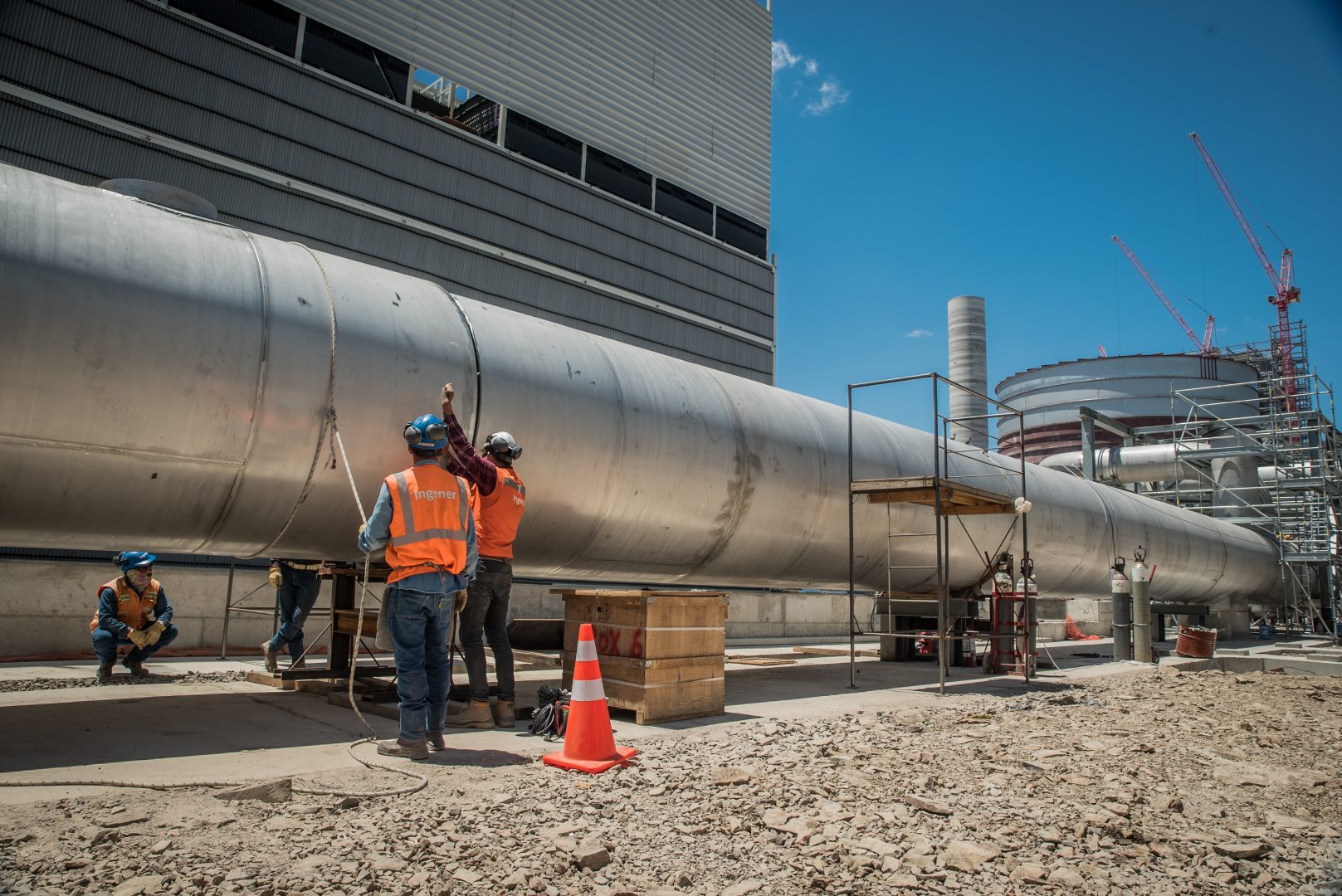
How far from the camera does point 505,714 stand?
220 inches

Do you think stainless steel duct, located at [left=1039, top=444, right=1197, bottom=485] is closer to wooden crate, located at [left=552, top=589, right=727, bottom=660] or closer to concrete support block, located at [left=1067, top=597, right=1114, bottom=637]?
concrete support block, located at [left=1067, top=597, right=1114, bottom=637]

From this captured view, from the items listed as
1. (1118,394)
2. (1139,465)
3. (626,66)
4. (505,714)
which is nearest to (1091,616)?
(1139,465)

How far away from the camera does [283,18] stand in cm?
1691

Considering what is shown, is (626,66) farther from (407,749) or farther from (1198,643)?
(407,749)

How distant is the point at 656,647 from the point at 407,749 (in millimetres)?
1804

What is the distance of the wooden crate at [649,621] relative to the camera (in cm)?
570

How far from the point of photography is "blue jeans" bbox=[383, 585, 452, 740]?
177 inches

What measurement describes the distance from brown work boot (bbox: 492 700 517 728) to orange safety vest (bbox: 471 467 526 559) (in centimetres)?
94

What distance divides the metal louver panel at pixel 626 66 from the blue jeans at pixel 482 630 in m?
16.0

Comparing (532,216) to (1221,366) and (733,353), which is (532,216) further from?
(1221,366)

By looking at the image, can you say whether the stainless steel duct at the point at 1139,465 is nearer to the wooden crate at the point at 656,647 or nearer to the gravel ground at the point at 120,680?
the wooden crate at the point at 656,647

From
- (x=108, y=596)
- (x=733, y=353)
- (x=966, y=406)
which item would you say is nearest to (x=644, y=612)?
(x=108, y=596)

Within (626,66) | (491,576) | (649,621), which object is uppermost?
(626,66)

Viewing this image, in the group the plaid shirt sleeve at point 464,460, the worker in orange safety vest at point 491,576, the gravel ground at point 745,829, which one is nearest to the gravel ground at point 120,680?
the worker in orange safety vest at point 491,576
